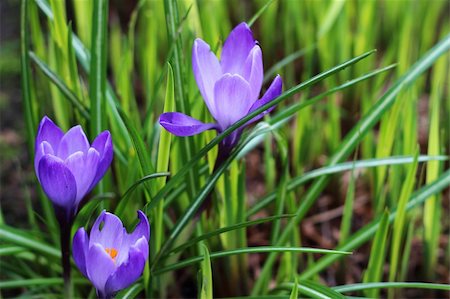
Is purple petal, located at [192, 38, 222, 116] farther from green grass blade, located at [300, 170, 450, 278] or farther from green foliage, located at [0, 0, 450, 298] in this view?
green grass blade, located at [300, 170, 450, 278]

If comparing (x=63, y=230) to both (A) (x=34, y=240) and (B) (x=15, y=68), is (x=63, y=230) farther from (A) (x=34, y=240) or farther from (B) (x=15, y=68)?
(B) (x=15, y=68)

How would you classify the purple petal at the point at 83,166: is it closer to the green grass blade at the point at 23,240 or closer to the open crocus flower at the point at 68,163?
the open crocus flower at the point at 68,163

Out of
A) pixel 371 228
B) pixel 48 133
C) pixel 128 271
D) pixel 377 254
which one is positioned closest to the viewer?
pixel 128 271

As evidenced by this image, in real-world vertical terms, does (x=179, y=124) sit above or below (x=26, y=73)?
below

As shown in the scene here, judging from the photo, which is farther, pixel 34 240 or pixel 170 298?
pixel 170 298

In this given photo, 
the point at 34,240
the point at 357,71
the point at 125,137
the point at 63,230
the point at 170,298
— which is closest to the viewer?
the point at 63,230

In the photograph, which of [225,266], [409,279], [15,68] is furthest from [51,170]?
[15,68]

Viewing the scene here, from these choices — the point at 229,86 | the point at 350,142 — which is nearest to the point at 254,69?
the point at 229,86

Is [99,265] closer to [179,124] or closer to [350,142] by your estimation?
[179,124]
